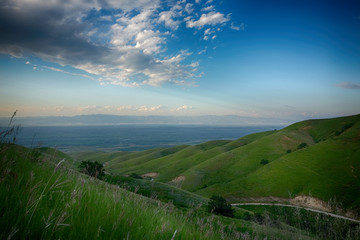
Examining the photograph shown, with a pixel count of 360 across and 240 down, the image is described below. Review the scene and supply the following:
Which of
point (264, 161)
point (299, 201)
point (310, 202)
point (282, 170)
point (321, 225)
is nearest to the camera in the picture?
point (321, 225)

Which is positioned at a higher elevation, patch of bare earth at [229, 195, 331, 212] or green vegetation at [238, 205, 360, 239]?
green vegetation at [238, 205, 360, 239]

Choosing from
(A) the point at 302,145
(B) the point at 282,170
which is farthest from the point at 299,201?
(A) the point at 302,145

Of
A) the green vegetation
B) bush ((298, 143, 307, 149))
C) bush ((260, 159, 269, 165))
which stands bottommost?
bush ((260, 159, 269, 165))

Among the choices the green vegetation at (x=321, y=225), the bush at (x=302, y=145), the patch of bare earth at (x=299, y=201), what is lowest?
the patch of bare earth at (x=299, y=201)

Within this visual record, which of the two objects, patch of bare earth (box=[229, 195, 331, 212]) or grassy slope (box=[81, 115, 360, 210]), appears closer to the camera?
patch of bare earth (box=[229, 195, 331, 212])

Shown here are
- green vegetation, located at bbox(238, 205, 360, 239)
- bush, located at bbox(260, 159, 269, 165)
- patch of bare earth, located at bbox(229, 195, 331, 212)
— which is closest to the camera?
green vegetation, located at bbox(238, 205, 360, 239)

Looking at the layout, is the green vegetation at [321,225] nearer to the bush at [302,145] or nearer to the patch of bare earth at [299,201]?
the patch of bare earth at [299,201]

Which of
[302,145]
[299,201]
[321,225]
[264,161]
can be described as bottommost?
[299,201]

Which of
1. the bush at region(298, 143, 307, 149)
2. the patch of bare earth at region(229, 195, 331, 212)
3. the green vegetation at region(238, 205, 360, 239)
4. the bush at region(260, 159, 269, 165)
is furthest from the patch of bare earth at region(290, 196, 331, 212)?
the green vegetation at region(238, 205, 360, 239)

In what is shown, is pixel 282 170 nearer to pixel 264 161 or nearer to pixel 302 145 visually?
pixel 264 161

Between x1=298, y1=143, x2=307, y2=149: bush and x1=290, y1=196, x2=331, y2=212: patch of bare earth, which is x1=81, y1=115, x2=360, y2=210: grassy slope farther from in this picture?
x1=298, y1=143, x2=307, y2=149: bush

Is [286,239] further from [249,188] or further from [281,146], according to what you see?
[281,146]

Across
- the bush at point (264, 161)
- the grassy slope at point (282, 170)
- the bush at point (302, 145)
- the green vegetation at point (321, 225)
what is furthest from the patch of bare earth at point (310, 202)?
the green vegetation at point (321, 225)

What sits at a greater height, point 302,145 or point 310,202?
point 302,145
